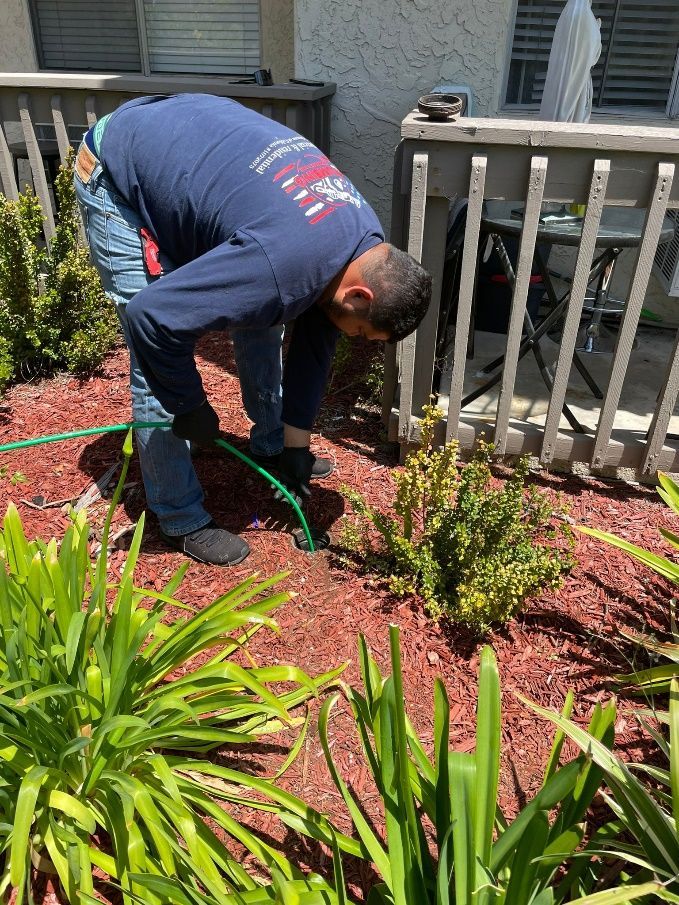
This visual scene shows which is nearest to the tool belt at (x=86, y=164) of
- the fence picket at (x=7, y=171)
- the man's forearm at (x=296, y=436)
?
the man's forearm at (x=296, y=436)

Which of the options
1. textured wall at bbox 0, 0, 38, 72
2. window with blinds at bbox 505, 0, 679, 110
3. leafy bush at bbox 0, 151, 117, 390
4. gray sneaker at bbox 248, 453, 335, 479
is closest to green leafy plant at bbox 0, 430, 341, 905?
gray sneaker at bbox 248, 453, 335, 479

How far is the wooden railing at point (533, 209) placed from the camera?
2.68 meters

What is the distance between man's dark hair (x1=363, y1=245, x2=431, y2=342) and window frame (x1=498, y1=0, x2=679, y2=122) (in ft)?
9.94

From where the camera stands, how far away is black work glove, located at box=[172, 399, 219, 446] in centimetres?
249

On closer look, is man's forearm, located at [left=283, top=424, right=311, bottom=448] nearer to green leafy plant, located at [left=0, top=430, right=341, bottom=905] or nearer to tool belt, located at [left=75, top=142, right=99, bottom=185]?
green leafy plant, located at [left=0, top=430, right=341, bottom=905]

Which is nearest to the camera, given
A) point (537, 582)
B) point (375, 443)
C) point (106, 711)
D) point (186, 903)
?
point (186, 903)

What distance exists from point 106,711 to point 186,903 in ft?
1.65

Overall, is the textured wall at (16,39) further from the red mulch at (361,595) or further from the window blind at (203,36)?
the red mulch at (361,595)

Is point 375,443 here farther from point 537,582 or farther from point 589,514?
point 537,582

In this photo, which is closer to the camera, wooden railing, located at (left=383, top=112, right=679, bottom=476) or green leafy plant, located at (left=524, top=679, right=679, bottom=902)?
green leafy plant, located at (left=524, top=679, right=679, bottom=902)

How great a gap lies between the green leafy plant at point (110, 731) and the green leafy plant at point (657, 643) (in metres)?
1.01

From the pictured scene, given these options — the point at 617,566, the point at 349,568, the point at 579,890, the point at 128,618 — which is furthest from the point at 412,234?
the point at 579,890

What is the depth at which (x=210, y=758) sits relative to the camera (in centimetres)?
211

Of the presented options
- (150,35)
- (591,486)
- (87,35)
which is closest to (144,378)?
(591,486)
